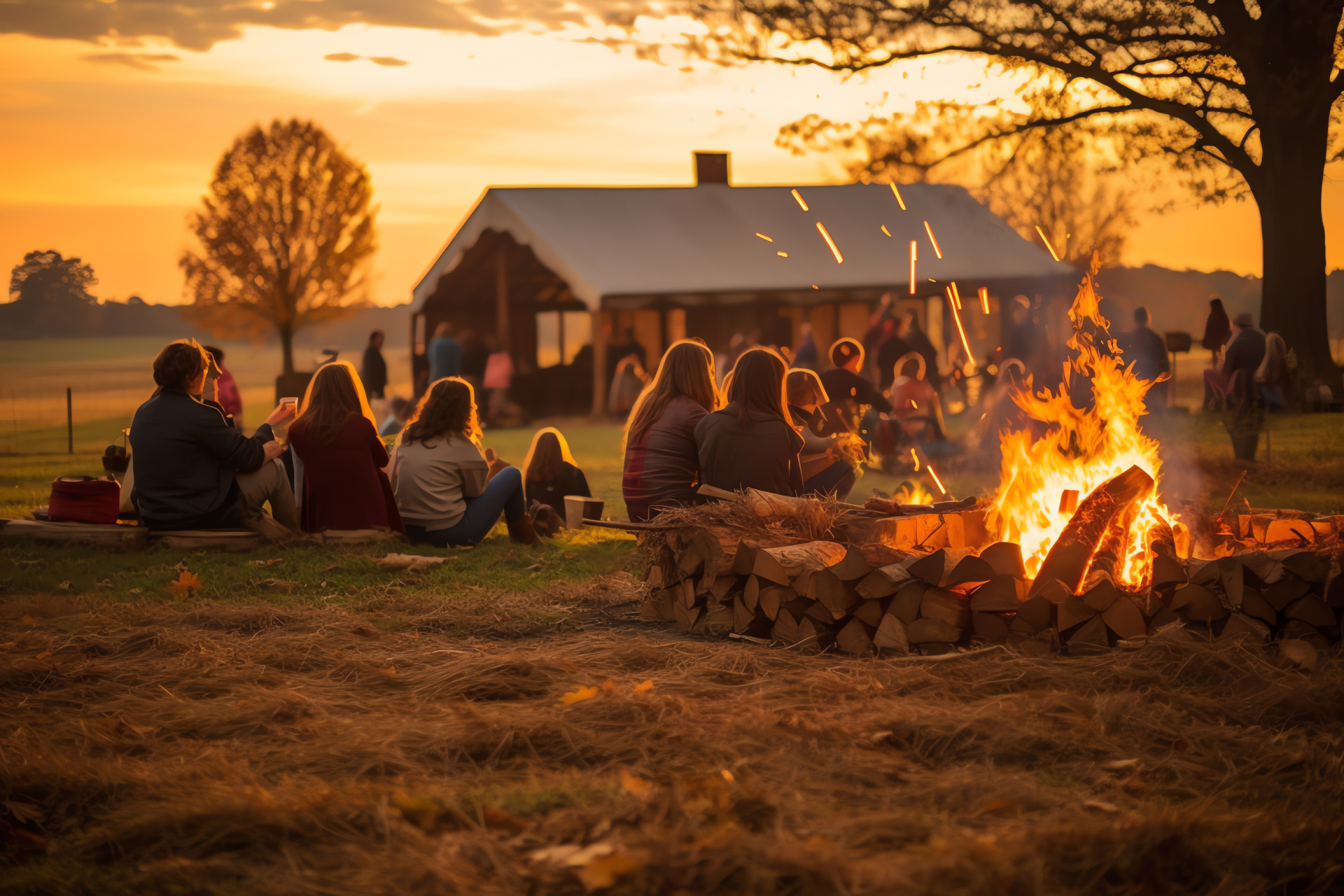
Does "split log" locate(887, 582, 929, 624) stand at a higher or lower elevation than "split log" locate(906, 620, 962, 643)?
higher

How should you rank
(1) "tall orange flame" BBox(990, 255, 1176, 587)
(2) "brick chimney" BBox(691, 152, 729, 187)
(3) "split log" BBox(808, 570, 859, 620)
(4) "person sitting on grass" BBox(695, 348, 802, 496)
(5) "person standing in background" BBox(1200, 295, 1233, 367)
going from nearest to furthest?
(3) "split log" BBox(808, 570, 859, 620)
(1) "tall orange flame" BBox(990, 255, 1176, 587)
(4) "person sitting on grass" BBox(695, 348, 802, 496)
(5) "person standing in background" BBox(1200, 295, 1233, 367)
(2) "brick chimney" BBox(691, 152, 729, 187)

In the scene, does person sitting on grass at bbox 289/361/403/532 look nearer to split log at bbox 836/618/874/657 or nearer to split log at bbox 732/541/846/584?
split log at bbox 732/541/846/584

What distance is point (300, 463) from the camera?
8.36 meters

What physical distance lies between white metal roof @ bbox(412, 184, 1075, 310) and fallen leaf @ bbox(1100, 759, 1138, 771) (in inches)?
664

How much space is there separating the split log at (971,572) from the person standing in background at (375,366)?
47.2 feet

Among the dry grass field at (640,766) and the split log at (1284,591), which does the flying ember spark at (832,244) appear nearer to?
the dry grass field at (640,766)

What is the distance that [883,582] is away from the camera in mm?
4898

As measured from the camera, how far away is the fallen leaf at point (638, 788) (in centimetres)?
331

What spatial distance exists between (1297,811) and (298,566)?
5.65m

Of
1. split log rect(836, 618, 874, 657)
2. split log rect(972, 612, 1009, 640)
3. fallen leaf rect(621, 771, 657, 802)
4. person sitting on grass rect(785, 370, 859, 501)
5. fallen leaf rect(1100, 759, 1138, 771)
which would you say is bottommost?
fallen leaf rect(1100, 759, 1138, 771)

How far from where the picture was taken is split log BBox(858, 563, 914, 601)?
4883 millimetres

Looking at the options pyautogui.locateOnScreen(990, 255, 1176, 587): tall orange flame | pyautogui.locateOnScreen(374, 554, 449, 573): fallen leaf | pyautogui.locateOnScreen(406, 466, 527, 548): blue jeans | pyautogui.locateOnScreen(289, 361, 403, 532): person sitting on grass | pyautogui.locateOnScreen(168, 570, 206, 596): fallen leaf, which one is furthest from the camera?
pyautogui.locateOnScreen(406, 466, 527, 548): blue jeans

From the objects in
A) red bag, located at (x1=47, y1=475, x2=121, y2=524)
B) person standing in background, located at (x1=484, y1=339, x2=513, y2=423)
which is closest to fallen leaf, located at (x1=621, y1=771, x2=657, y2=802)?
red bag, located at (x1=47, y1=475, x2=121, y2=524)

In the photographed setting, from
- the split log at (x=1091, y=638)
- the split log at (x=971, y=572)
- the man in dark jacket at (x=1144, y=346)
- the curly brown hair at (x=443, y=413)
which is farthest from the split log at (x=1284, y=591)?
the man in dark jacket at (x=1144, y=346)
